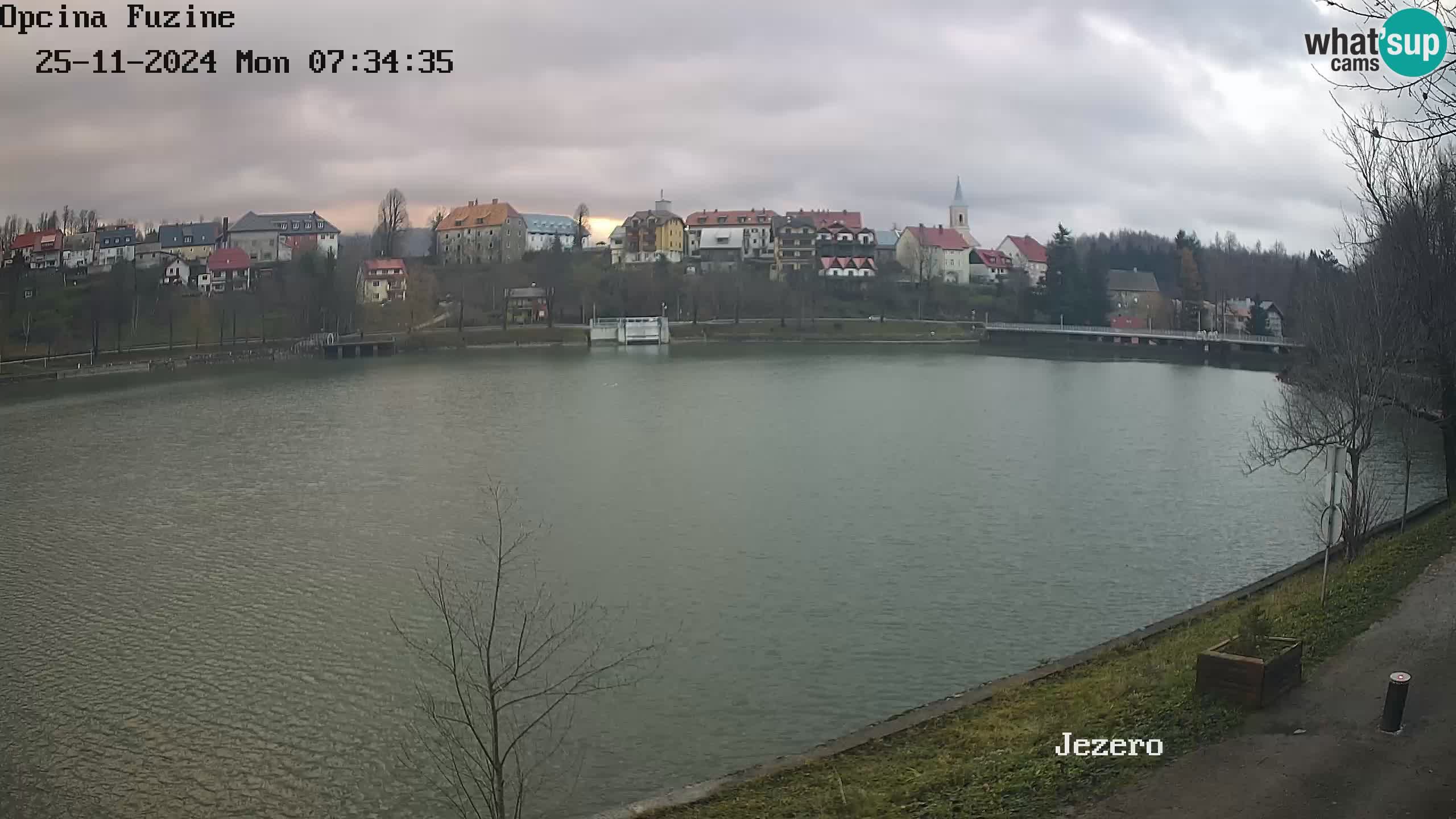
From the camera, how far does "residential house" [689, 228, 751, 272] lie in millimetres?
86688

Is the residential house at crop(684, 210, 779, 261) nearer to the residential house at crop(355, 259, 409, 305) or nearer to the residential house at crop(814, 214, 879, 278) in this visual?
the residential house at crop(814, 214, 879, 278)

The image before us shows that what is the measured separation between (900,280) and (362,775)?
3043 inches

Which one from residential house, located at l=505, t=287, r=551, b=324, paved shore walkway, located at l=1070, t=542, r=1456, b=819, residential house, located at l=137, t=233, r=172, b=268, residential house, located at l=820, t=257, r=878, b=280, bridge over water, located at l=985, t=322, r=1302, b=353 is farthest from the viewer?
residential house, located at l=820, t=257, r=878, b=280

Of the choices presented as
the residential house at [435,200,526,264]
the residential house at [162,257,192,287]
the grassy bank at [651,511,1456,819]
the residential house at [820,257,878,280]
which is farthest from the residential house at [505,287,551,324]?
the grassy bank at [651,511,1456,819]

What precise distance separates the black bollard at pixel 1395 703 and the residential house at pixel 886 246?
7975cm

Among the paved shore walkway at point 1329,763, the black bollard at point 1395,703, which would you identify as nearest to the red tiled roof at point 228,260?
the paved shore walkway at point 1329,763

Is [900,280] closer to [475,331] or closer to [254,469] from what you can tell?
[475,331]

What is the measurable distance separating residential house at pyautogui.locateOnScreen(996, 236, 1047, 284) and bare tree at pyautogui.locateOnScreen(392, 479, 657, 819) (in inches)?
3530

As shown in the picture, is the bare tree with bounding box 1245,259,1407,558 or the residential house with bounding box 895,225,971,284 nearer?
the bare tree with bounding box 1245,259,1407,558

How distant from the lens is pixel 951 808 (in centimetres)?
564

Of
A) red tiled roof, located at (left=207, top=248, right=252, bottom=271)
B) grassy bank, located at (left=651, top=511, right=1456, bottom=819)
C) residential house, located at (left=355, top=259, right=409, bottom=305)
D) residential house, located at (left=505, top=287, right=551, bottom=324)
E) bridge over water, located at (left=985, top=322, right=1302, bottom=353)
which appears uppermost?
red tiled roof, located at (left=207, top=248, right=252, bottom=271)

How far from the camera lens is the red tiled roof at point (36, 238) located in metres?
64.6

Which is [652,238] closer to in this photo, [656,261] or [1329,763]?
[656,261]

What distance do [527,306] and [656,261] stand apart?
14.1m
